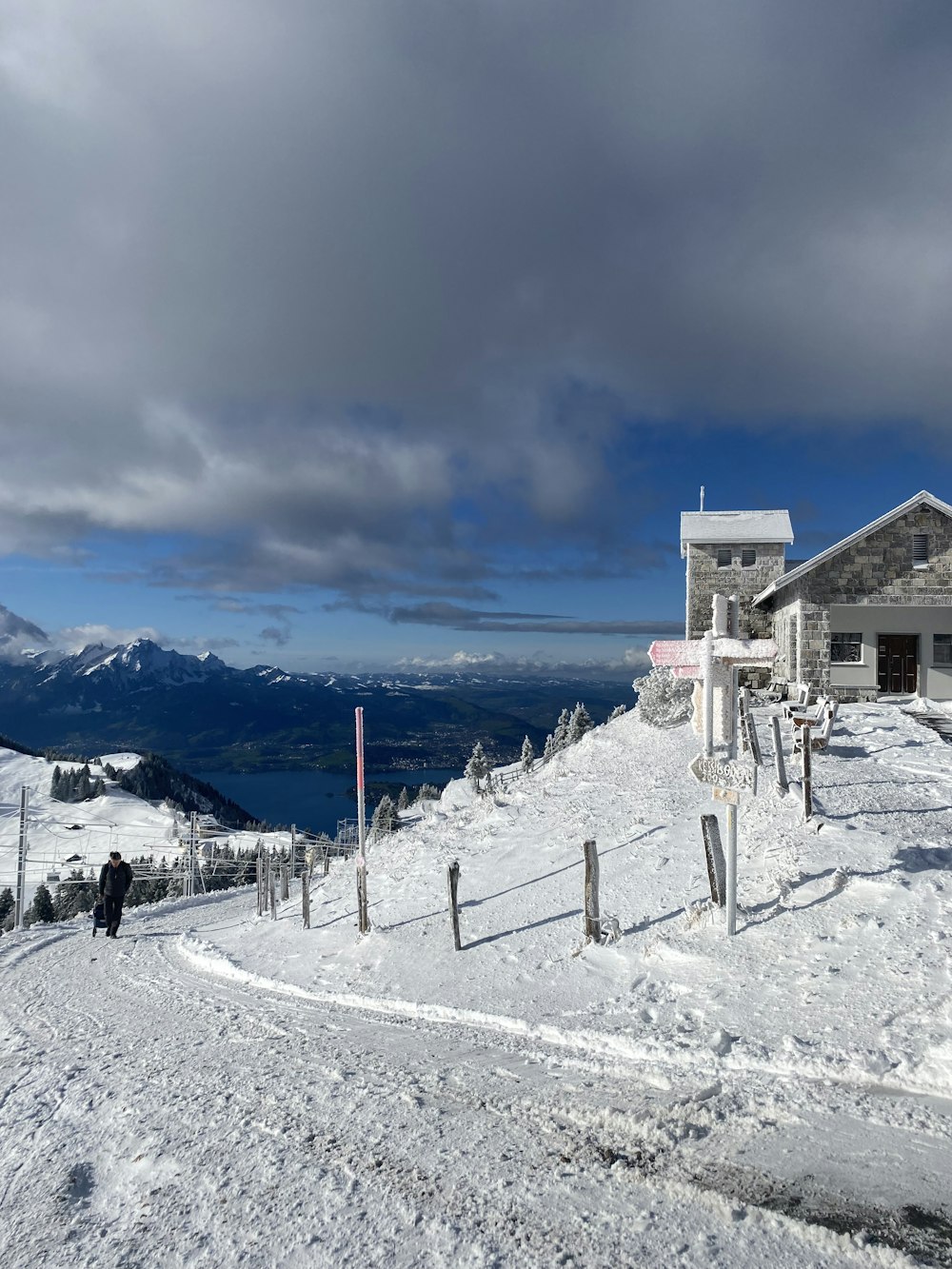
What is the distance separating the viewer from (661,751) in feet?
75.8

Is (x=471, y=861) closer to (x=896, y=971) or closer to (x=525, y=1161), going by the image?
(x=896, y=971)

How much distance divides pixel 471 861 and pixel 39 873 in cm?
14589

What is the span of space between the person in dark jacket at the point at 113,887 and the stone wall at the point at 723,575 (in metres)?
25.2

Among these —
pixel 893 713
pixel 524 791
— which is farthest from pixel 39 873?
pixel 893 713

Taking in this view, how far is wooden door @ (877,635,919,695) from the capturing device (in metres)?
27.2

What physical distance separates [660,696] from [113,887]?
19286 mm

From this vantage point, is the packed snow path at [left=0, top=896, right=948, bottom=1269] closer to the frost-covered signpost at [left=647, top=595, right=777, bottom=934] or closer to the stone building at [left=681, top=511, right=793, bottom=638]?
the frost-covered signpost at [left=647, top=595, right=777, bottom=934]

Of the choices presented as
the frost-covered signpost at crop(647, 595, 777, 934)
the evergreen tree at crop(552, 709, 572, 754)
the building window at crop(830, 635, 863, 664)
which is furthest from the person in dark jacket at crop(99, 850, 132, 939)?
the evergreen tree at crop(552, 709, 572, 754)

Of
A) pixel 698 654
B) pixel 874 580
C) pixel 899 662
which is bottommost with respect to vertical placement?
pixel 899 662

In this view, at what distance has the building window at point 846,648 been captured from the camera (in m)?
27.2

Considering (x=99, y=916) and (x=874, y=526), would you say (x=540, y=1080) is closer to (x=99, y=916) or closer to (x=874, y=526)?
(x=99, y=916)

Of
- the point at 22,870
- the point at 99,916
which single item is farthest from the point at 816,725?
the point at 22,870

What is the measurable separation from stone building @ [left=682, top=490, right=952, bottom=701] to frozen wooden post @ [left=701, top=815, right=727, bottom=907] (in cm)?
1677

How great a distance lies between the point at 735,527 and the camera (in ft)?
110
